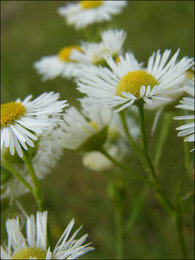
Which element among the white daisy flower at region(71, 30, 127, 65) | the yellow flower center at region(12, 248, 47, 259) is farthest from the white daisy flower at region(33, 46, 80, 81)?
the yellow flower center at region(12, 248, 47, 259)

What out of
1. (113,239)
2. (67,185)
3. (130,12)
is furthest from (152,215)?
(130,12)

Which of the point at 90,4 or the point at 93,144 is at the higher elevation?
the point at 90,4

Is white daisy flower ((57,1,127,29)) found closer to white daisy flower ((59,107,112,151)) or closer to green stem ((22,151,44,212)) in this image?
white daisy flower ((59,107,112,151))

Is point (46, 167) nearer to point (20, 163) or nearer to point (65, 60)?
point (20, 163)

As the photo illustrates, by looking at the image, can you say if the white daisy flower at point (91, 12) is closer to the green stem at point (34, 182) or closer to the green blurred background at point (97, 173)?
the green blurred background at point (97, 173)

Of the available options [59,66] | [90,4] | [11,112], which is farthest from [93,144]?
[90,4]

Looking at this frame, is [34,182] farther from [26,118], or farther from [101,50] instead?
[101,50]

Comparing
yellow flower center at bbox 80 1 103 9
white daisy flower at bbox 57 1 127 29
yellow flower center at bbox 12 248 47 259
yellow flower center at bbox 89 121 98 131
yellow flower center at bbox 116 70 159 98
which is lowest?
yellow flower center at bbox 12 248 47 259
